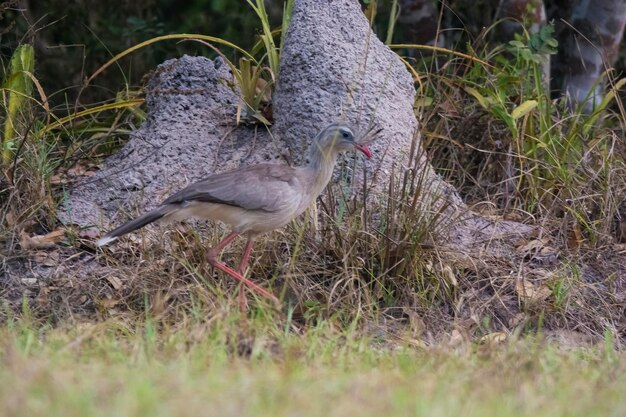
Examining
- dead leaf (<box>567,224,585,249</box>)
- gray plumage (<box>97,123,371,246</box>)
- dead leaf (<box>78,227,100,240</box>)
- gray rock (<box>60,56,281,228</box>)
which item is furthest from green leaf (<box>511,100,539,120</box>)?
dead leaf (<box>78,227,100,240</box>)

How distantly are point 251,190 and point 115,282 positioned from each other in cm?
100

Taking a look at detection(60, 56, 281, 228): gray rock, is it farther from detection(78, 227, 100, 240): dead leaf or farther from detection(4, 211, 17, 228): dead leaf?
detection(4, 211, 17, 228): dead leaf

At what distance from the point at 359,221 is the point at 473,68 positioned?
1.95 m

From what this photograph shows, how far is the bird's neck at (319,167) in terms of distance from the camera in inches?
229

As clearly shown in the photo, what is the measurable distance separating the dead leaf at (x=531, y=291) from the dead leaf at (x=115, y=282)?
7.00ft

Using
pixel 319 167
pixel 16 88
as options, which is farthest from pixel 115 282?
pixel 16 88

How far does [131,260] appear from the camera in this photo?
625cm

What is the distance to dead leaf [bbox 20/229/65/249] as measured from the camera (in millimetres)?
6269

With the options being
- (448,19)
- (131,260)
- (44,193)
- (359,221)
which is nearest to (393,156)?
(359,221)

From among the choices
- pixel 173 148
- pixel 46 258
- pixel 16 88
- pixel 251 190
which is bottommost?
pixel 46 258

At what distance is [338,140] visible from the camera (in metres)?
5.86

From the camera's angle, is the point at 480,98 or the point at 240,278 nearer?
the point at 240,278

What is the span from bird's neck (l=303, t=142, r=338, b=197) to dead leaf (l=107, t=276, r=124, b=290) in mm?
1154

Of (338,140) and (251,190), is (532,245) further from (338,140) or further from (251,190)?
(251,190)
